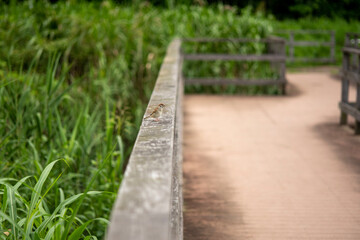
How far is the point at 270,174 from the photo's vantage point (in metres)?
4.54

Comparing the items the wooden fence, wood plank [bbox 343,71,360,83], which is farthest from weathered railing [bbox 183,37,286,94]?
the wooden fence

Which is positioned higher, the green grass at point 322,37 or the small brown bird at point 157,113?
the small brown bird at point 157,113

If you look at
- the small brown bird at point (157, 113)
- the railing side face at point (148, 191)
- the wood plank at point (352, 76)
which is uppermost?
the railing side face at point (148, 191)

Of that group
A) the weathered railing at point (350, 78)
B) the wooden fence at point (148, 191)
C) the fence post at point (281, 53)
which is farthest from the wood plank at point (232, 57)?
the wooden fence at point (148, 191)

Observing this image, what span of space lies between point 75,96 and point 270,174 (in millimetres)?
2163

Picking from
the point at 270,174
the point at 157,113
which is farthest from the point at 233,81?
the point at 157,113

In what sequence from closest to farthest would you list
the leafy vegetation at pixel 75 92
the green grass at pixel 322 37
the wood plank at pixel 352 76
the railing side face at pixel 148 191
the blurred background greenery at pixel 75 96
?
the railing side face at pixel 148 191 < the blurred background greenery at pixel 75 96 < the leafy vegetation at pixel 75 92 < the wood plank at pixel 352 76 < the green grass at pixel 322 37

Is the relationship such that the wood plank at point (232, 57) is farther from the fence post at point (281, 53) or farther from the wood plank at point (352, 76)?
the wood plank at point (352, 76)

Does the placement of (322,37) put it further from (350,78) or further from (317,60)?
(350,78)

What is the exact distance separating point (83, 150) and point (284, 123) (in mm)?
3500

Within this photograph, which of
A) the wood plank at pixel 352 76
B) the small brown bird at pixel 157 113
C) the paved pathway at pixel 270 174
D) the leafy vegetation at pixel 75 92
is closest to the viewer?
the small brown bird at pixel 157 113

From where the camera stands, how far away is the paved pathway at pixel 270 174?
3.42 metres

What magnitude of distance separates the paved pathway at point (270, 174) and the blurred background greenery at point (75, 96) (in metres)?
0.71

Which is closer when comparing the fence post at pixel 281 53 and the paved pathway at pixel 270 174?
the paved pathway at pixel 270 174
